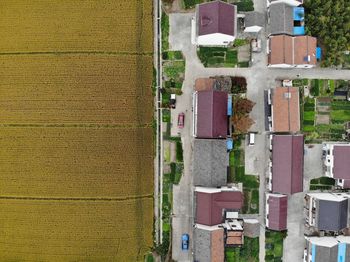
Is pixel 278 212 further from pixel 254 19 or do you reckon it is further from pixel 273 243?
pixel 254 19

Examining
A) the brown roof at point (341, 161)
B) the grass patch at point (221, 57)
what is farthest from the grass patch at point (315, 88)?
the grass patch at point (221, 57)

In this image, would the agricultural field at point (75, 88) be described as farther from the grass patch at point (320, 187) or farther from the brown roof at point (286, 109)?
the grass patch at point (320, 187)

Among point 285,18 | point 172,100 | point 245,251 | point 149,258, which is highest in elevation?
point 285,18

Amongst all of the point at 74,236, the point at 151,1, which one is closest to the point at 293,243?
the point at 74,236

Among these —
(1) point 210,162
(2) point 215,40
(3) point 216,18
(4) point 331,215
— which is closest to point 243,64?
(2) point 215,40

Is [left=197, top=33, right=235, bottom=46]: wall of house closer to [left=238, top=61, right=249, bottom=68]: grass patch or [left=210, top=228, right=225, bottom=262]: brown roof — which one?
[left=238, top=61, right=249, bottom=68]: grass patch

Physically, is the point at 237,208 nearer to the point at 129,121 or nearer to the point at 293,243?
the point at 293,243

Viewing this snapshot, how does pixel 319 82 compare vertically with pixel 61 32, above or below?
below
